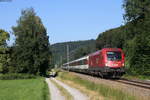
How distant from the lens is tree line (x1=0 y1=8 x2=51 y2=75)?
6769 centimetres

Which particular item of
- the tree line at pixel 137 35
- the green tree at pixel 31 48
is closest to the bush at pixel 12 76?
the green tree at pixel 31 48

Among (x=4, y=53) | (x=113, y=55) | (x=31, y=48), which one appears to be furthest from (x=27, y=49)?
(x=113, y=55)

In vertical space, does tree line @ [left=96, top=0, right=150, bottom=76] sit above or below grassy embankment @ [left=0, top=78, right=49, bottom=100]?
above

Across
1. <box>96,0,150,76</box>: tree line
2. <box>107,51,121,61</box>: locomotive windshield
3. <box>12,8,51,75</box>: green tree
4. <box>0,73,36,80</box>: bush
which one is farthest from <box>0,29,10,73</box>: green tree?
<box>107,51,121,61</box>: locomotive windshield

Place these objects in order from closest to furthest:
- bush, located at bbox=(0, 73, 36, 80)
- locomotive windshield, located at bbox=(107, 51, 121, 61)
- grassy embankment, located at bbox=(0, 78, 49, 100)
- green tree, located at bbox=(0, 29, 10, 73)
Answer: grassy embankment, located at bbox=(0, 78, 49, 100)
locomotive windshield, located at bbox=(107, 51, 121, 61)
bush, located at bbox=(0, 73, 36, 80)
green tree, located at bbox=(0, 29, 10, 73)

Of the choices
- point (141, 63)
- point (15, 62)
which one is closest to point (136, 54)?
point (141, 63)

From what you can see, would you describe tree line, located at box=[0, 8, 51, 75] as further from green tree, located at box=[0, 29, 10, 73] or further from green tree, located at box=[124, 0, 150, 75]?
green tree, located at box=[124, 0, 150, 75]

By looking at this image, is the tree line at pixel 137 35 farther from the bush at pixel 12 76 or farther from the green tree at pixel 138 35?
the bush at pixel 12 76

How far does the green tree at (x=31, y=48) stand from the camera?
67625mm

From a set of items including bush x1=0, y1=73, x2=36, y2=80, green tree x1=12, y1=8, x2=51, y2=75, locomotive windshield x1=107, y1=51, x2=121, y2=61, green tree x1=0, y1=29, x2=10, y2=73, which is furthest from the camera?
green tree x1=0, y1=29, x2=10, y2=73

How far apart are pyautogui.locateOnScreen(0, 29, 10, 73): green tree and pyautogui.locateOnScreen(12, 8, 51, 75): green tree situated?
162 cm

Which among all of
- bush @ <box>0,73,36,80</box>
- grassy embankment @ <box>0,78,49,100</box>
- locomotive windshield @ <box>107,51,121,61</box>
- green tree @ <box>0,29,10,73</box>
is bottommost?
grassy embankment @ <box>0,78,49,100</box>

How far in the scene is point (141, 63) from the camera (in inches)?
1832

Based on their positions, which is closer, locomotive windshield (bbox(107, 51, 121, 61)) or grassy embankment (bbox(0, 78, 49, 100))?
grassy embankment (bbox(0, 78, 49, 100))
